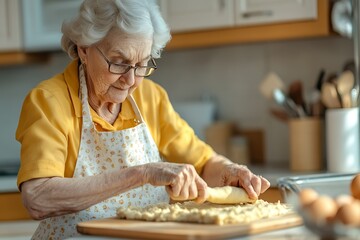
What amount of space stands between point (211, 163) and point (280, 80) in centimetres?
109

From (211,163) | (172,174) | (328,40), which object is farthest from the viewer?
(328,40)

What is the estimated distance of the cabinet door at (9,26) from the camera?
308 centimetres

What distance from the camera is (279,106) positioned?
9.87ft

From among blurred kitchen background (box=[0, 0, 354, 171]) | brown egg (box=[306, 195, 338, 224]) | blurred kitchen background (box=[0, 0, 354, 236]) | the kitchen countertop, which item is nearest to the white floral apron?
the kitchen countertop

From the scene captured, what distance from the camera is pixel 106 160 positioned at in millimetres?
1852

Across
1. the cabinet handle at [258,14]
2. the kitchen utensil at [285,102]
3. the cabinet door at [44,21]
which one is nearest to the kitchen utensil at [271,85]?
the kitchen utensil at [285,102]

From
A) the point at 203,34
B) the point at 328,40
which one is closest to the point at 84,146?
the point at 203,34

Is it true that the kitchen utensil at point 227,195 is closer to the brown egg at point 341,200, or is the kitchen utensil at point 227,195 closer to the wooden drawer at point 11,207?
the brown egg at point 341,200

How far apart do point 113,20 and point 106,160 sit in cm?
37

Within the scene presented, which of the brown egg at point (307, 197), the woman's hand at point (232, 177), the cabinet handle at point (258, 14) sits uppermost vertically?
the cabinet handle at point (258, 14)

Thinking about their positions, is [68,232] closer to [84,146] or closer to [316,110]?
[84,146]

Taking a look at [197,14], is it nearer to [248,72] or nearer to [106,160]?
[248,72]

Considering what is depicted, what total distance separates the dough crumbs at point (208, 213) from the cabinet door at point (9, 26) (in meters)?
1.70

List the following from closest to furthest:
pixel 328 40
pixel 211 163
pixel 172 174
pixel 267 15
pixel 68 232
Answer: pixel 172 174 → pixel 68 232 → pixel 211 163 → pixel 267 15 → pixel 328 40
